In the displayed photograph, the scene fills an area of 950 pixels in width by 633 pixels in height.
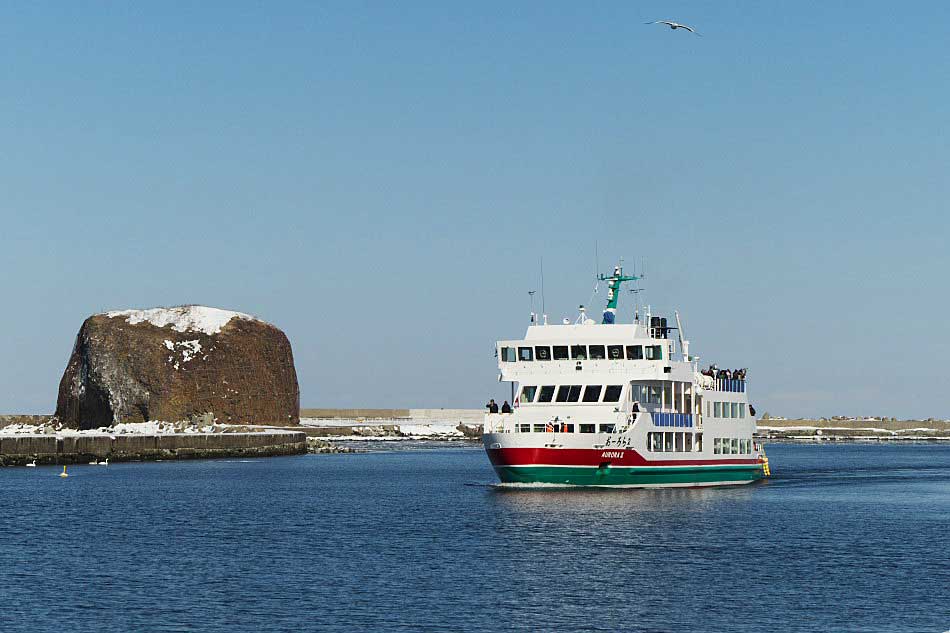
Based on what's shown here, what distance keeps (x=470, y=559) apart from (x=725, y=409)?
3827cm

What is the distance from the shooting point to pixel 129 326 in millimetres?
173500

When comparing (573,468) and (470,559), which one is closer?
(470,559)

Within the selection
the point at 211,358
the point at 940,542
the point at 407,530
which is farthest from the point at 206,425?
the point at 940,542

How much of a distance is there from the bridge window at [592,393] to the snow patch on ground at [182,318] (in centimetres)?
11351

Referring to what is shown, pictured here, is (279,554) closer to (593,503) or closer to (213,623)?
(213,623)

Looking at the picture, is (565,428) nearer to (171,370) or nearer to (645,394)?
(645,394)

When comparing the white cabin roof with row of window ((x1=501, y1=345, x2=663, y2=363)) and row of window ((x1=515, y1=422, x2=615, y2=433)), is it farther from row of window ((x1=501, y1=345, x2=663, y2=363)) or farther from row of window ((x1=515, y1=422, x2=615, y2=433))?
row of window ((x1=515, y1=422, x2=615, y2=433))

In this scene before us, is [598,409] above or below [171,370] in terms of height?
below

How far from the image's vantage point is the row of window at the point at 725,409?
259ft

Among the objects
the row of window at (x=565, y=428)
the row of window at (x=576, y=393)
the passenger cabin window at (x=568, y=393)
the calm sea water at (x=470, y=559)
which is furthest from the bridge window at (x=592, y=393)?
the calm sea water at (x=470, y=559)

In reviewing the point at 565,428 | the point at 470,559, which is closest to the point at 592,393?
the point at 565,428

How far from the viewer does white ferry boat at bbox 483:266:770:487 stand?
67.2 meters

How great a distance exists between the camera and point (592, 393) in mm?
69250

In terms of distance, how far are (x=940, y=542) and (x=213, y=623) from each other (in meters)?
31.6
